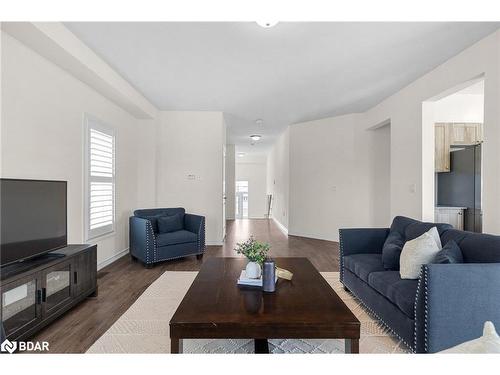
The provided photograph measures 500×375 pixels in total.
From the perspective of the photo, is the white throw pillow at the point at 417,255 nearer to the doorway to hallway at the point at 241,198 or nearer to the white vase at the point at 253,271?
the white vase at the point at 253,271

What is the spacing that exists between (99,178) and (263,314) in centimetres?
336

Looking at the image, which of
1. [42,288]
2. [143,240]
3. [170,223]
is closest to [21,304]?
[42,288]

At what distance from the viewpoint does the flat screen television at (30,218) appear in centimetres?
211

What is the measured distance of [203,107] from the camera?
536 cm

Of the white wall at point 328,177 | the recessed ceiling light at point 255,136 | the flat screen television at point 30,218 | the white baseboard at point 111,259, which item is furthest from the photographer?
the recessed ceiling light at point 255,136

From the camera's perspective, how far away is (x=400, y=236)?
2896 millimetres

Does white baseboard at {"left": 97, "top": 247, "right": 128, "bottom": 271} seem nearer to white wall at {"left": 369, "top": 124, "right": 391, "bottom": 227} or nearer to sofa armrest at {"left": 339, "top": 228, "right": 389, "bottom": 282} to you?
sofa armrest at {"left": 339, "top": 228, "right": 389, "bottom": 282}

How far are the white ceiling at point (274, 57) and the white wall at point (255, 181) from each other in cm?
816

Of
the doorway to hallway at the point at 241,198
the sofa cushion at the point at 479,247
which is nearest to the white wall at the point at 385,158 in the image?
the sofa cushion at the point at 479,247

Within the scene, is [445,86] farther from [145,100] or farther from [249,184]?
[249,184]

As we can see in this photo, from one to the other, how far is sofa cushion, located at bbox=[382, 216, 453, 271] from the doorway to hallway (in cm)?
1032

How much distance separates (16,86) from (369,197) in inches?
224

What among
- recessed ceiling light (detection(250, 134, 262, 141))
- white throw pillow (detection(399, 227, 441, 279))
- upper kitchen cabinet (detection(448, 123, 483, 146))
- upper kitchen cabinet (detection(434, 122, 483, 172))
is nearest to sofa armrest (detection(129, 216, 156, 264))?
white throw pillow (detection(399, 227, 441, 279))
